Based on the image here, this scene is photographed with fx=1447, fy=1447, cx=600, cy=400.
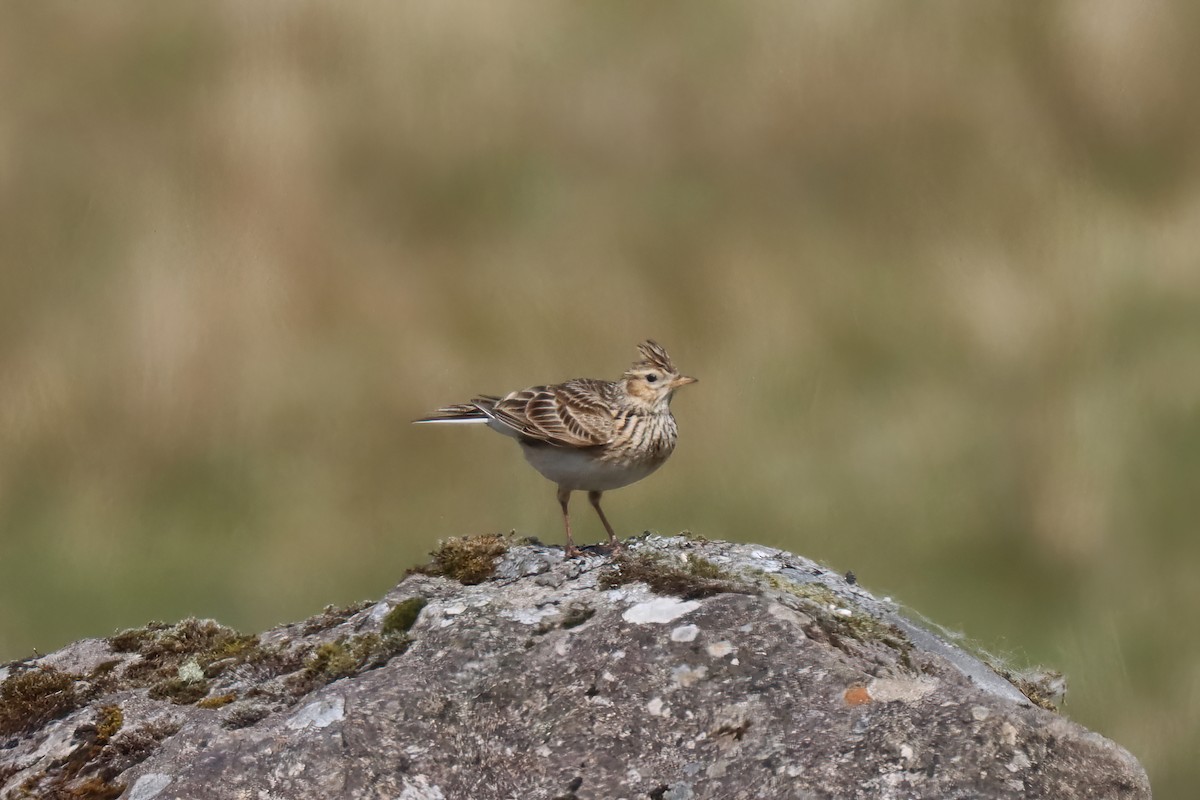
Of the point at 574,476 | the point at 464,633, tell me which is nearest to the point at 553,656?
the point at 464,633

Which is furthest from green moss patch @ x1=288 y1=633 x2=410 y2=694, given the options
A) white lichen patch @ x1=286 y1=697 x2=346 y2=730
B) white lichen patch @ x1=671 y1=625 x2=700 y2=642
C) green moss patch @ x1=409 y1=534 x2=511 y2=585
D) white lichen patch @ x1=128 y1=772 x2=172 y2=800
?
white lichen patch @ x1=671 y1=625 x2=700 y2=642

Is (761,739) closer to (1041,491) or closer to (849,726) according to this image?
(849,726)

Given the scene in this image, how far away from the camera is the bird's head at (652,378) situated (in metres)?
9.44

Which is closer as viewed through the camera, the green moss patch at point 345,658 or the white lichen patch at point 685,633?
the white lichen patch at point 685,633

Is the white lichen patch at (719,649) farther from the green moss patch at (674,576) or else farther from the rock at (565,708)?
the green moss patch at (674,576)

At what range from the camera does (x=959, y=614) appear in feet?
41.8

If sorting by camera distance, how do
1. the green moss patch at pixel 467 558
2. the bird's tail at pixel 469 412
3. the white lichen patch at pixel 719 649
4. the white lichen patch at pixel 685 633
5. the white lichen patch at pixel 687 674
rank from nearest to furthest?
the white lichen patch at pixel 687 674 → the white lichen patch at pixel 719 649 → the white lichen patch at pixel 685 633 → the green moss patch at pixel 467 558 → the bird's tail at pixel 469 412

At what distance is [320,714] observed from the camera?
5.60m

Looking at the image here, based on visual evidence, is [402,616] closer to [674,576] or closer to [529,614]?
[529,614]

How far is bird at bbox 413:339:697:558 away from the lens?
9000 millimetres

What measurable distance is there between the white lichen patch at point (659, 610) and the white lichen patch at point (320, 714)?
1271 millimetres

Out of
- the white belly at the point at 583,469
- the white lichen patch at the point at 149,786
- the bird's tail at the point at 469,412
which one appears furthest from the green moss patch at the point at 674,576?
the bird's tail at the point at 469,412

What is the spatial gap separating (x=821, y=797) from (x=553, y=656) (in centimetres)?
141

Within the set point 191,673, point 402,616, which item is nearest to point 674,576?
point 402,616
